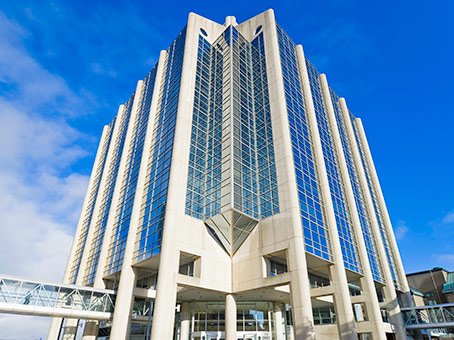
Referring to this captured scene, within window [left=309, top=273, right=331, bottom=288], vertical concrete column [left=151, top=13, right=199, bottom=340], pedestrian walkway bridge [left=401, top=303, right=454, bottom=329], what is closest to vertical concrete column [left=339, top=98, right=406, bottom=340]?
pedestrian walkway bridge [left=401, top=303, right=454, bottom=329]

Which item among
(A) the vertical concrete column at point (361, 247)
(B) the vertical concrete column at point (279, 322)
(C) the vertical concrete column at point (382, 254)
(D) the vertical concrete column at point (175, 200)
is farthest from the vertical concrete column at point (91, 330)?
(C) the vertical concrete column at point (382, 254)

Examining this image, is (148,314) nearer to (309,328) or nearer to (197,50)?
(309,328)

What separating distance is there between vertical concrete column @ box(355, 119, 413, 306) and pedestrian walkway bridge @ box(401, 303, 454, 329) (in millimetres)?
2937

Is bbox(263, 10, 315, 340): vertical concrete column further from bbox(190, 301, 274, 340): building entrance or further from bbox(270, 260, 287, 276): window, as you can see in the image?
bbox(190, 301, 274, 340): building entrance

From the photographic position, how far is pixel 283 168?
103ft

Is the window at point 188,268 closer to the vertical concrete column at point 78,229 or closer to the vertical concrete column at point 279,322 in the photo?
the vertical concrete column at point 279,322

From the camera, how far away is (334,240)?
31.3 m

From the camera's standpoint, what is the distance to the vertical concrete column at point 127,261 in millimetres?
28375

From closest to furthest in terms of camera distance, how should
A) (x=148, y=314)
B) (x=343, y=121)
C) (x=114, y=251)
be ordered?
(x=148, y=314) < (x=114, y=251) < (x=343, y=121)

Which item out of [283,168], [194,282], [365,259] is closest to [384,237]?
[365,259]

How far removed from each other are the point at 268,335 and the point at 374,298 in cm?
1206

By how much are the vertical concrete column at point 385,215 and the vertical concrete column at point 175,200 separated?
34.2m

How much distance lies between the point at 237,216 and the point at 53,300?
17953 mm

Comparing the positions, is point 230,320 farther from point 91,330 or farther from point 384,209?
point 384,209
